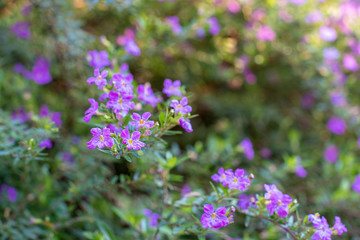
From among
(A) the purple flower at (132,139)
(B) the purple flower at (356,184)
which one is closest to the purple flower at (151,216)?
(A) the purple flower at (132,139)

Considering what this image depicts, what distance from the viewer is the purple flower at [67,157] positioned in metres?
2.36

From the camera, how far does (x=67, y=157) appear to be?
2.41 m

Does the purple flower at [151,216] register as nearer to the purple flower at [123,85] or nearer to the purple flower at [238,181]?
the purple flower at [238,181]

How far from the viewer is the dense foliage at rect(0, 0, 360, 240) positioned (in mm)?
1729

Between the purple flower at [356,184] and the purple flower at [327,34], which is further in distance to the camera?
the purple flower at [327,34]

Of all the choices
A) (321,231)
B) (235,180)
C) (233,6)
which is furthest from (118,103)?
(233,6)

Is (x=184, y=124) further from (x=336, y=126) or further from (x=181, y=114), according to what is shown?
(x=336, y=126)

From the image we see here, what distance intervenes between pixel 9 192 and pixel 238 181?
139 centimetres

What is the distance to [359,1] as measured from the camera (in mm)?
3807

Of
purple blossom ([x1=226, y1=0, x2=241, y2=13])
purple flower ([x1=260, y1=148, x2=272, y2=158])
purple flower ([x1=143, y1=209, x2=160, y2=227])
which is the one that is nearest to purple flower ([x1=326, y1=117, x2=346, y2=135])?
purple flower ([x1=260, y1=148, x2=272, y2=158])

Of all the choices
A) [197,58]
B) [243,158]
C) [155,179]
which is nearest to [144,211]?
[155,179]

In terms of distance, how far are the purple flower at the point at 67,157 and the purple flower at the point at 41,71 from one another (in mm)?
628

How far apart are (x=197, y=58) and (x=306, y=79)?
94 cm

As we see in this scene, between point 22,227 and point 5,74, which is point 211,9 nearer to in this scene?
point 5,74
